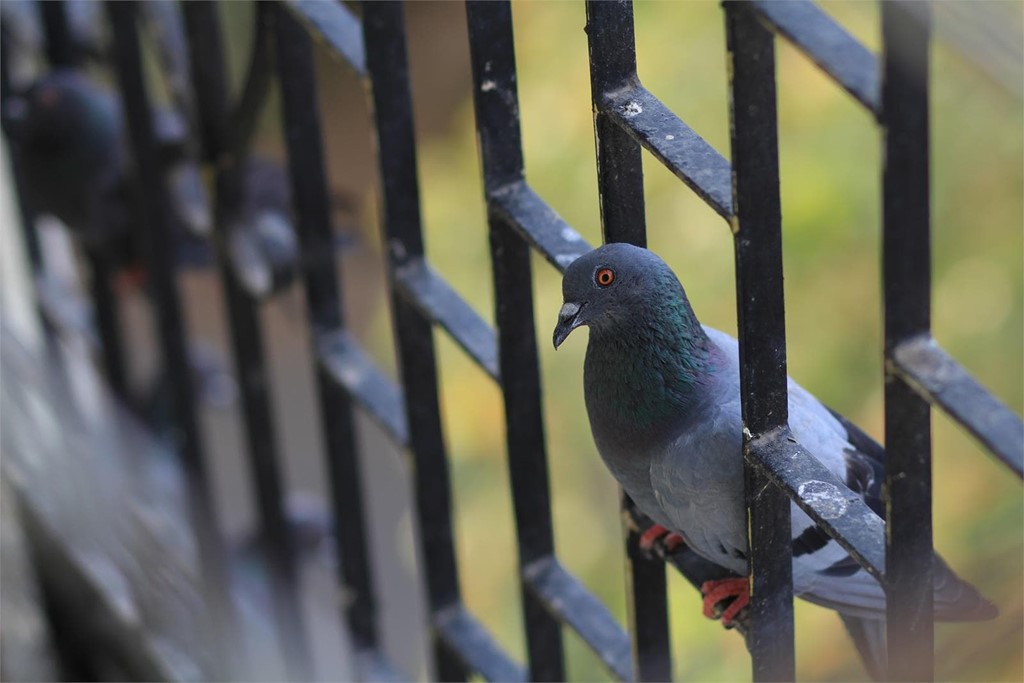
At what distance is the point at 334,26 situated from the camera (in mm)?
1682

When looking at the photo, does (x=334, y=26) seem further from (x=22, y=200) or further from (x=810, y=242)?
(x=810, y=242)

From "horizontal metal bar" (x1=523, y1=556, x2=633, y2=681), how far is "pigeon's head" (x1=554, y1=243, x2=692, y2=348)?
0.48 meters

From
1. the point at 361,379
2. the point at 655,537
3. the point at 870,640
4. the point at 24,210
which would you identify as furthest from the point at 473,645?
the point at 24,210

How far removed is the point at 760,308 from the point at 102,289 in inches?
70.5

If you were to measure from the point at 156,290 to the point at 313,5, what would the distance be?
77 centimetres

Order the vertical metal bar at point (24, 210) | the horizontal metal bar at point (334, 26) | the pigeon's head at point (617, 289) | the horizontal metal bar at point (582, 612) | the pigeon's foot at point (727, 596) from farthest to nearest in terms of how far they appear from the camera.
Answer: the vertical metal bar at point (24, 210) < the horizontal metal bar at point (334, 26) < the horizontal metal bar at point (582, 612) < the pigeon's foot at point (727, 596) < the pigeon's head at point (617, 289)

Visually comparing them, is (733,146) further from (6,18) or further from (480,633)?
(6,18)

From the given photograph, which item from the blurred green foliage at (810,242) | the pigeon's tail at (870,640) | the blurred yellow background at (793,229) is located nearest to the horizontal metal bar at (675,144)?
the pigeon's tail at (870,640)

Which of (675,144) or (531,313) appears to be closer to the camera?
(675,144)

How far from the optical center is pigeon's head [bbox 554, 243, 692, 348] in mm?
1179

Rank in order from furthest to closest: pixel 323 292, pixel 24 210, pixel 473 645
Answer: pixel 24 210 < pixel 323 292 < pixel 473 645

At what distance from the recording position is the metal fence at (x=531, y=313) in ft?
3.28

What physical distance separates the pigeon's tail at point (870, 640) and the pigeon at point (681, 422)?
98mm

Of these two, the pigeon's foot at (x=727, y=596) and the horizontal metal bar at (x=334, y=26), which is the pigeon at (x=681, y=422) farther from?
the horizontal metal bar at (x=334, y=26)
